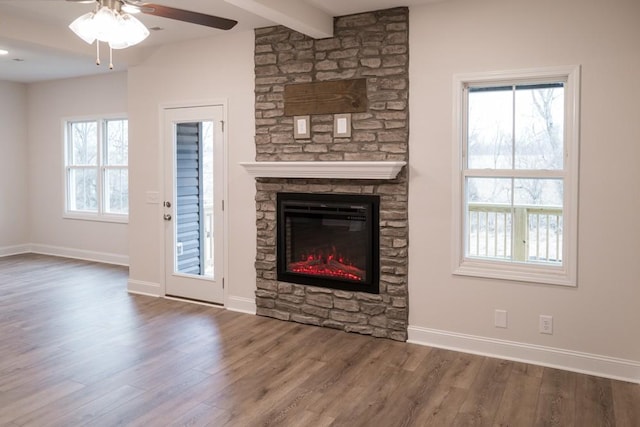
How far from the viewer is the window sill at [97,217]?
290 inches

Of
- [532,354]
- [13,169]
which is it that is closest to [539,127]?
[532,354]

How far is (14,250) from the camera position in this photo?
8.21m

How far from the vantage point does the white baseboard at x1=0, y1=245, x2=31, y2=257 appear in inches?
317

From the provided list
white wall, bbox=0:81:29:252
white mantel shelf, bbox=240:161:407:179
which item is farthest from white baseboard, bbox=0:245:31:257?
white mantel shelf, bbox=240:161:407:179

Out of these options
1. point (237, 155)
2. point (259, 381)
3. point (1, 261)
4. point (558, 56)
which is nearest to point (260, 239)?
point (237, 155)

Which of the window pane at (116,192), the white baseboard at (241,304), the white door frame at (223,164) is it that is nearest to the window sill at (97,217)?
the window pane at (116,192)

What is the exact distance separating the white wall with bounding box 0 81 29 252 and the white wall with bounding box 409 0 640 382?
Result: 6764 mm

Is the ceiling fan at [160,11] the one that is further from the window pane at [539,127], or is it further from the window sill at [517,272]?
the window sill at [517,272]

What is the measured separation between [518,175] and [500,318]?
1.08m

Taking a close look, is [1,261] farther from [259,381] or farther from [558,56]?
[558,56]

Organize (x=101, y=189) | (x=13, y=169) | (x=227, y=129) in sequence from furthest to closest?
(x=13, y=169), (x=101, y=189), (x=227, y=129)

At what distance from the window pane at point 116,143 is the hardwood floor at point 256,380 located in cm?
311

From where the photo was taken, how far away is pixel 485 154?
13.1ft

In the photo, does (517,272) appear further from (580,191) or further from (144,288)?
(144,288)
